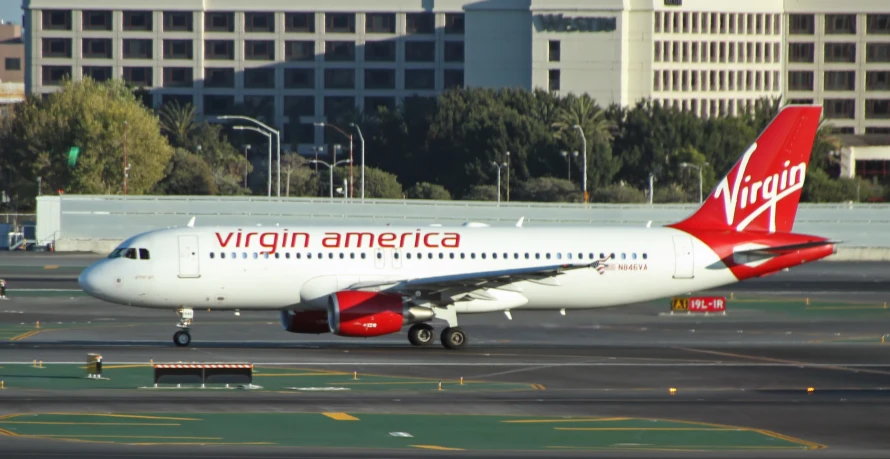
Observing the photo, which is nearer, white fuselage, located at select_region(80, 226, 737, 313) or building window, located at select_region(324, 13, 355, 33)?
white fuselage, located at select_region(80, 226, 737, 313)

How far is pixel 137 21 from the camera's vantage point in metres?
178

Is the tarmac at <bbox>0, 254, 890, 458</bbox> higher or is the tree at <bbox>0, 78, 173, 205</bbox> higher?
the tree at <bbox>0, 78, 173, 205</bbox>

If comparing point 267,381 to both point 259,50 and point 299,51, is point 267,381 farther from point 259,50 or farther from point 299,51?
point 259,50

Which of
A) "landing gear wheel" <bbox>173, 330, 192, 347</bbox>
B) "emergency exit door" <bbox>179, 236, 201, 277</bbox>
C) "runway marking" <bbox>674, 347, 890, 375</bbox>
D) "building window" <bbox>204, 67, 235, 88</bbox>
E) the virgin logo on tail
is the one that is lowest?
"runway marking" <bbox>674, 347, 890, 375</bbox>

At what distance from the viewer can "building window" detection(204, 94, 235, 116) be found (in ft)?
593

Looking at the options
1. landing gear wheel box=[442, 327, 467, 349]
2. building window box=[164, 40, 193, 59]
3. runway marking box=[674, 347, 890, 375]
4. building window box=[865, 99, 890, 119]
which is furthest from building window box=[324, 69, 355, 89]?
runway marking box=[674, 347, 890, 375]

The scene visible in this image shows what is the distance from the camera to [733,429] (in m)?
27.0

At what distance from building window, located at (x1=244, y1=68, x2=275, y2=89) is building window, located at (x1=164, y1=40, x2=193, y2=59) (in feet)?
26.3

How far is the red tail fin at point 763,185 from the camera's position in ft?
145

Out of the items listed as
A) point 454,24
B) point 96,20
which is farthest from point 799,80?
point 96,20

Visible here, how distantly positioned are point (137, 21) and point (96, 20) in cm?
544

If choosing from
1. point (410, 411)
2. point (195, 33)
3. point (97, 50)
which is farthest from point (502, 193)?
point (410, 411)

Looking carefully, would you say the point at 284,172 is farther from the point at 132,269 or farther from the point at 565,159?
the point at 132,269

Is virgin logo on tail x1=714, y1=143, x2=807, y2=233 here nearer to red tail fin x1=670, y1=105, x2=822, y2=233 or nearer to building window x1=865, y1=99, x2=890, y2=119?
red tail fin x1=670, y1=105, x2=822, y2=233
